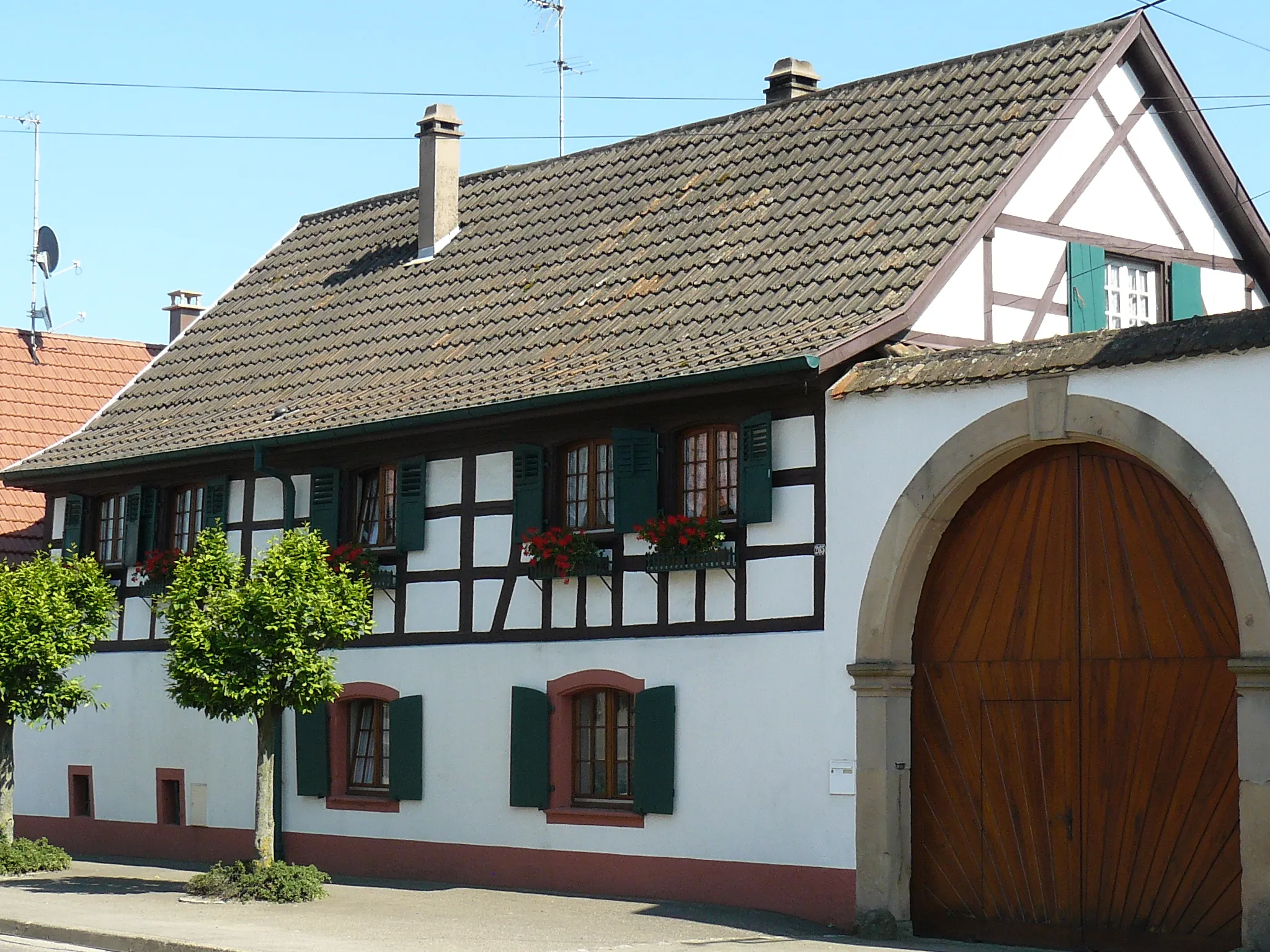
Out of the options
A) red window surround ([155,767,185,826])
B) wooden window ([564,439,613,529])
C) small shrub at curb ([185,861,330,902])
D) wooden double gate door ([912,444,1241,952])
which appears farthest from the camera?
red window surround ([155,767,185,826])

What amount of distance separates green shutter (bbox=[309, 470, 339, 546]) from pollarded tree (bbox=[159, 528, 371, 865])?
105 inches

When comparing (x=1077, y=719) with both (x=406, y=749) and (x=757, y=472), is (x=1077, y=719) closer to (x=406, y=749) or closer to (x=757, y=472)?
(x=757, y=472)

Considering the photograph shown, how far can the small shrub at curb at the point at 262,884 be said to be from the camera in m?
16.6

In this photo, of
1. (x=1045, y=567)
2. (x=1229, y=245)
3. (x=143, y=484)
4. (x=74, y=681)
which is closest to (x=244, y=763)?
(x=74, y=681)

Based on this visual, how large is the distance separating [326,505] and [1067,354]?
8.63m

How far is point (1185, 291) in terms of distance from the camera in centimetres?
1870

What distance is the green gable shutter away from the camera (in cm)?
2228

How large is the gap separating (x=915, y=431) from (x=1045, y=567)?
4.75 ft

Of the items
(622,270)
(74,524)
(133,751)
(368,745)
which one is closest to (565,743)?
(368,745)

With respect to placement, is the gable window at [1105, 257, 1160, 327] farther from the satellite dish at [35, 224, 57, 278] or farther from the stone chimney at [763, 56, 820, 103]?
the satellite dish at [35, 224, 57, 278]

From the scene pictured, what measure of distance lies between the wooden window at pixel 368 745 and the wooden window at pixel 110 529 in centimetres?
444

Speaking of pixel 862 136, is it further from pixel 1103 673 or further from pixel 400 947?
pixel 400 947

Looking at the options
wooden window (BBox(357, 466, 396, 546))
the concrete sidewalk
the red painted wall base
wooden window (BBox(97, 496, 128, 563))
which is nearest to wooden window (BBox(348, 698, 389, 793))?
the red painted wall base

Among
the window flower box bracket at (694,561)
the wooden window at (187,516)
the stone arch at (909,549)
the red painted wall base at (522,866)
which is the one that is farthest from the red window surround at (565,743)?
the wooden window at (187,516)
